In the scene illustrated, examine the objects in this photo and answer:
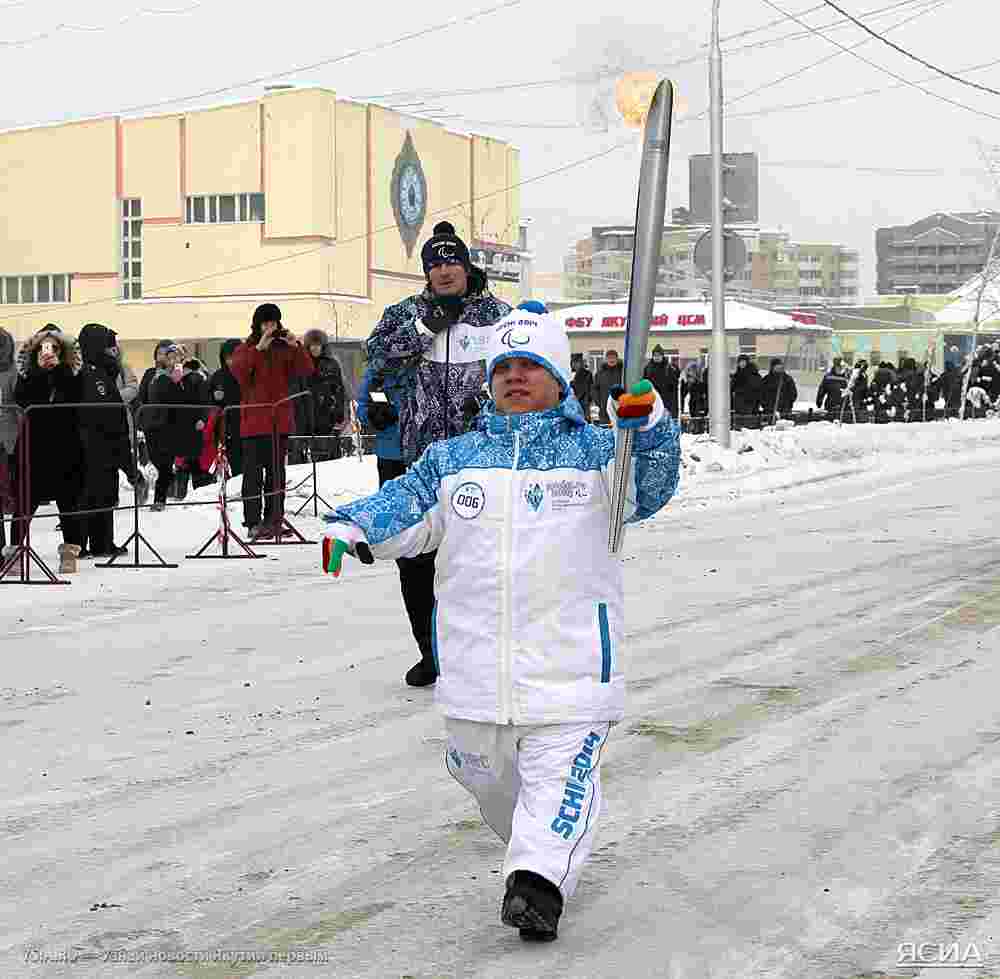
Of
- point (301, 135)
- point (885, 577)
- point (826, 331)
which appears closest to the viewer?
point (885, 577)

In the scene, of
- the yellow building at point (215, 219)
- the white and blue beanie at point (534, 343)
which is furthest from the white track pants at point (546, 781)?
the yellow building at point (215, 219)

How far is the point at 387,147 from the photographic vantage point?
73562 millimetres

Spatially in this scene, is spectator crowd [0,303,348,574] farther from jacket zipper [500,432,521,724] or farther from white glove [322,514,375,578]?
jacket zipper [500,432,521,724]

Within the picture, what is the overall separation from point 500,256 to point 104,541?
208 ft

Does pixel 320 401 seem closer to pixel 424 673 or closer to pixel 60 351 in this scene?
pixel 60 351

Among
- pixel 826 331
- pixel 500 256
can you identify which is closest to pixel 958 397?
pixel 500 256

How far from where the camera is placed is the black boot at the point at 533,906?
4.32 m

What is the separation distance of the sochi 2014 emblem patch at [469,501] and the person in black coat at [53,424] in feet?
27.8

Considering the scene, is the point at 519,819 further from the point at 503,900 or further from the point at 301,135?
the point at 301,135

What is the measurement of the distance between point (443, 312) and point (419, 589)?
1.22m

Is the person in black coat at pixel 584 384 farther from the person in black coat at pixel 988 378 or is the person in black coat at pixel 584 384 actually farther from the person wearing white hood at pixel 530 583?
the person wearing white hood at pixel 530 583

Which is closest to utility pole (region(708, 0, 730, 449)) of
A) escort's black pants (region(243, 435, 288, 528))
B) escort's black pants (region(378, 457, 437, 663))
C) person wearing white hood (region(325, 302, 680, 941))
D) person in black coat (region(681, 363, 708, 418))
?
escort's black pants (region(243, 435, 288, 528))

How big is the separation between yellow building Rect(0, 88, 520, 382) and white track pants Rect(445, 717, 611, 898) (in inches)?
2466

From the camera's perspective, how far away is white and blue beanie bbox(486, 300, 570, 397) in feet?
15.1
